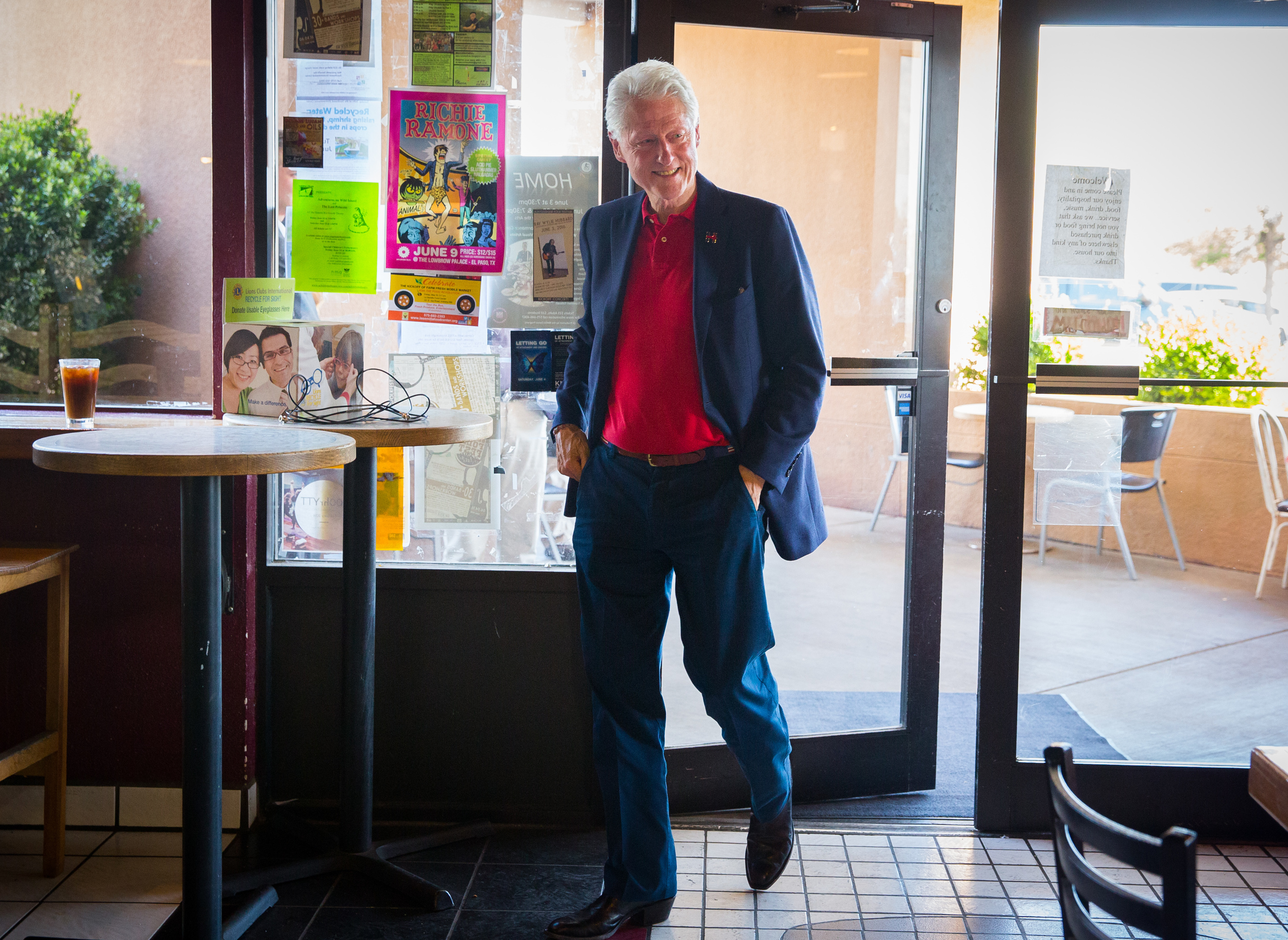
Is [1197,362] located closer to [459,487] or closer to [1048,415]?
[1048,415]

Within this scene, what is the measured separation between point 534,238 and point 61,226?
3.95ft

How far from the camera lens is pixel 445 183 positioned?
2.69 meters

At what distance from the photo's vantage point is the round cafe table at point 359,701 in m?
2.35

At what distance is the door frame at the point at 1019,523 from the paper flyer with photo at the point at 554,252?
1.02 m

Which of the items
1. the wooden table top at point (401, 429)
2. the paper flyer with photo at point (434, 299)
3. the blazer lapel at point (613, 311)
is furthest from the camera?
the paper flyer with photo at point (434, 299)

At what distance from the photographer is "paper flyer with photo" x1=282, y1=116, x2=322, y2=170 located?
8.79ft

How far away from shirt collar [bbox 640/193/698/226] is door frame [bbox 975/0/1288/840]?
834 mm

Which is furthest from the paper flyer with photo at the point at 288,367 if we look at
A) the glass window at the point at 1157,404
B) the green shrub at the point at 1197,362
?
the green shrub at the point at 1197,362

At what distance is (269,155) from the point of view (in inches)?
106

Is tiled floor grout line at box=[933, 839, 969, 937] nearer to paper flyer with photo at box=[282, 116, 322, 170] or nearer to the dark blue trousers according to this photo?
the dark blue trousers

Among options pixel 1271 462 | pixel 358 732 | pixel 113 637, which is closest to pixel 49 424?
pixel 113 637

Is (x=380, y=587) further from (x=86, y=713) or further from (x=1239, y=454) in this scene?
(x=1239, y=454)

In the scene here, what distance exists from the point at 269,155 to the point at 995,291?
180 centimetres

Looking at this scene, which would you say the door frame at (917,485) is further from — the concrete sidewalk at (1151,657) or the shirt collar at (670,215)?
the shirt collar at (670,215)
